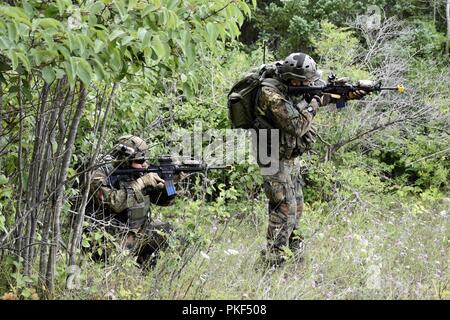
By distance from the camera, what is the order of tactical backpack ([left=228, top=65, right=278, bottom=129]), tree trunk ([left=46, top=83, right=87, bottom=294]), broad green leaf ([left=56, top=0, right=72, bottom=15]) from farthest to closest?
tactical backpack ([left=228, top=65, right=278, bottom=129]), tree trunk ([left=46, top=83, right=87, bottom=294]), broad green leaf ([left=56, top=0, right=72, bottom=15])

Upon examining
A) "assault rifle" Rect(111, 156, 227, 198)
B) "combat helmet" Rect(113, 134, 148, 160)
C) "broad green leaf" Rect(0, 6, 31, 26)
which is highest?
"broad green leaf" Rect(0, 6, 31, 26)

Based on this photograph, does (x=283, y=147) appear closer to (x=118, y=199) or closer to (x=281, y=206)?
(x=281, y=206)

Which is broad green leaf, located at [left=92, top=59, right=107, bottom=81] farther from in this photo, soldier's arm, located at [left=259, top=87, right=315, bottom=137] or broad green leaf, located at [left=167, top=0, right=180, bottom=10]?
soldier's arm, located at [left=259, top=87, right=315, bottom=137]

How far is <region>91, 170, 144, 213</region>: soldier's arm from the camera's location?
468cm

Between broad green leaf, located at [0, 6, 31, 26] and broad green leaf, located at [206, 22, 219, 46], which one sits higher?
broad green leaf, located at [0, 6, 31, 26]

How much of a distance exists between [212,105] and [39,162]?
4492 millimetres

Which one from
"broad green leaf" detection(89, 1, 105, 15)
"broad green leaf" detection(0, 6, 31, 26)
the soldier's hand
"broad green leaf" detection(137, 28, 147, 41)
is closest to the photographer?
"broad green leaf" detection(0, 6, 31, 26)

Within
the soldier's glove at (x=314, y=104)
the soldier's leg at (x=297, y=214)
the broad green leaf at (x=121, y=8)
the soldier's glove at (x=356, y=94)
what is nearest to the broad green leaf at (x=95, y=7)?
the broad green leaf at (x=121, y=8)

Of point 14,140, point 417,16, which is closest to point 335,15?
point 417,16

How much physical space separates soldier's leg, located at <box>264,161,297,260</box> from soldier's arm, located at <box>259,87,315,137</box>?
32 cm

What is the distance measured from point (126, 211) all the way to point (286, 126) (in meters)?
1.35

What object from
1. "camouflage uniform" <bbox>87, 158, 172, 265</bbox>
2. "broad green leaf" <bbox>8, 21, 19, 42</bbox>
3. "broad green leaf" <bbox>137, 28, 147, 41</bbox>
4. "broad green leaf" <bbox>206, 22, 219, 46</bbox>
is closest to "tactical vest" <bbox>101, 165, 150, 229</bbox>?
"camouflage uniform" <bbox>87, 158, 172, 265</bbox>

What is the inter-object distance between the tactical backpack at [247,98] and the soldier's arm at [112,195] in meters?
1.00
